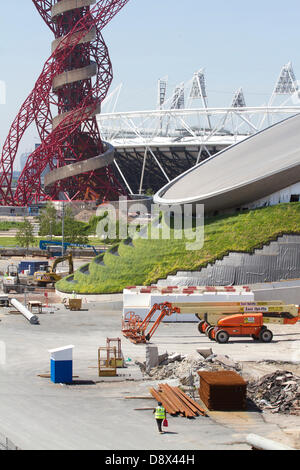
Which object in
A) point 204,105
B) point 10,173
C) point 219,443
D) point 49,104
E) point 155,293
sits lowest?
point 219,443

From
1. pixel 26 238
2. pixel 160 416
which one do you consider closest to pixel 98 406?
pixel 160 416

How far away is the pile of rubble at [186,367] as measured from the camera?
2756cm

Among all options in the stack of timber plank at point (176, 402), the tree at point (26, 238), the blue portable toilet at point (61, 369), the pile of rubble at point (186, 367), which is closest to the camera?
the stack of timber plank at point (176, 402)

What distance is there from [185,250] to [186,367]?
2210 centimetres

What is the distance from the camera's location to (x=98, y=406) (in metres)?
25.0

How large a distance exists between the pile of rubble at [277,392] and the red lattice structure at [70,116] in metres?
86.8

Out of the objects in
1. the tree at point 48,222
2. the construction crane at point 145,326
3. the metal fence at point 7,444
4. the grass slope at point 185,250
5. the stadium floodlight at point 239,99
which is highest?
the stadium floodlight at point 239,99

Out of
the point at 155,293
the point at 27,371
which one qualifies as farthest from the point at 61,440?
the point at 155,293

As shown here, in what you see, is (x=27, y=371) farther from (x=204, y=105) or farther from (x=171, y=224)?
(x=204, y=105)

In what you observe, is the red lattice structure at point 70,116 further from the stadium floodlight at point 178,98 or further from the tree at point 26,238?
the stadium floodlight at point 178,98

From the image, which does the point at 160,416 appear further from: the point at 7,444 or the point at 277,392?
the point at 277,392

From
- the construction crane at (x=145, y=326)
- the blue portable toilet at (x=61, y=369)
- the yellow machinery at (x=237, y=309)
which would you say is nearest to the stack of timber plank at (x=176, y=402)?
the blue portable toilet at (x=61, y=369)

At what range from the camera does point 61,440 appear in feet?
68.4
